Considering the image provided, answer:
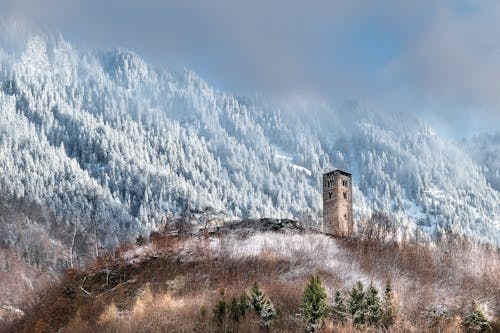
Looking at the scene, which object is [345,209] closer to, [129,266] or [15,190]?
[129,266]

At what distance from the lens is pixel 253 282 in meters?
35.8

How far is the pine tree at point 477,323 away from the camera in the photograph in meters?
30.0

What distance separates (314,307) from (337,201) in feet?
146

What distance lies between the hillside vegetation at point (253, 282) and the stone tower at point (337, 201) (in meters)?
21.7

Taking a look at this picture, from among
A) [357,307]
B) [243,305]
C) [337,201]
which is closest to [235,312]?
[243,305]

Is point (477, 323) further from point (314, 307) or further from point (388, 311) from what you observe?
point (314, 307)

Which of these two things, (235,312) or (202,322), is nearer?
(235,312)

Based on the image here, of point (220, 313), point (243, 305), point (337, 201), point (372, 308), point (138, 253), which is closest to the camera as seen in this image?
point (220, 313)

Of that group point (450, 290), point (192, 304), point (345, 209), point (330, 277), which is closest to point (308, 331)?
point (192, 304)

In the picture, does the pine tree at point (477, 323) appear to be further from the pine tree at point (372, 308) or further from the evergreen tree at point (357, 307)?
the evergreen tree at point (357, 307)

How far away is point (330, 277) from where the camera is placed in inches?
1499

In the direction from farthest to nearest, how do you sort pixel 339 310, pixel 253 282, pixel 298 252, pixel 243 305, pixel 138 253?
1. pixel 138 253
2. pixel 298 252
3. pixel 253 282
4. pixel 339 310
5. pixel 243 305

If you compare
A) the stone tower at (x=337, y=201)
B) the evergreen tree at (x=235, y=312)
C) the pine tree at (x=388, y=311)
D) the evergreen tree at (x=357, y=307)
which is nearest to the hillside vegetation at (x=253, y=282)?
the evergreen tree at (x=235, y=312)

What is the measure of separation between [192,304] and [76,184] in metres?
159
